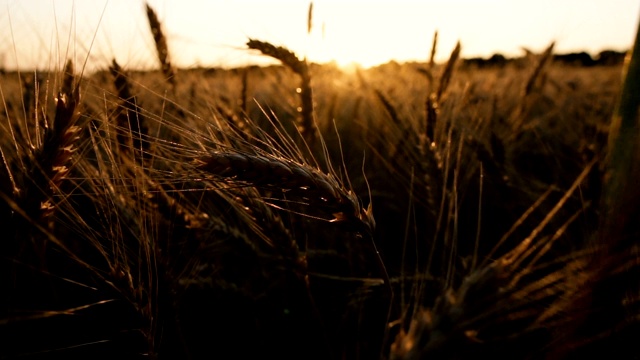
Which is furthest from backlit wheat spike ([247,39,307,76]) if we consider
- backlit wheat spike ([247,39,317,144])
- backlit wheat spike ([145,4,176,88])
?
backlit wheat spike ([145,4,176,88])

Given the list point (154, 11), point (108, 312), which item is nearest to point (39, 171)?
point (108, 312)

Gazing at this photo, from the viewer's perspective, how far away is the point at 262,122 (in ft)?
10.9

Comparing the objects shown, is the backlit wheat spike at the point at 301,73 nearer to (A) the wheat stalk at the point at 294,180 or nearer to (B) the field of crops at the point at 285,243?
(B) the field of crops at the point at 285,243

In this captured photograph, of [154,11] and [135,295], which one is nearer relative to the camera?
[135,295]

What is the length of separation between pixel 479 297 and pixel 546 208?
4.48 feet

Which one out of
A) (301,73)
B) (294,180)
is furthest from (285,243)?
(301,73)

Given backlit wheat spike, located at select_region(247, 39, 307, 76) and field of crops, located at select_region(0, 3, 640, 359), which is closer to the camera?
field of crops, located at select_region(0, 3, 640, 359)

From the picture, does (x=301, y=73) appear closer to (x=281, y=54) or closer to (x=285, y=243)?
(x=281, y=54)

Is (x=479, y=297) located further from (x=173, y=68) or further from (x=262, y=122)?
(x=262, y=122)

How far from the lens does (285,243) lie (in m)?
1.17

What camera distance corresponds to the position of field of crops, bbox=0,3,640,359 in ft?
2.59

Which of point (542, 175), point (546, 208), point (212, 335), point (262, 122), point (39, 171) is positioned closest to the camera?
point (39, 171)

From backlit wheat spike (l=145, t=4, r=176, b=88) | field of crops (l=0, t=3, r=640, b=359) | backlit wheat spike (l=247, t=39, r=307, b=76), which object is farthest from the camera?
backlit wheat spike (l=145, t=4, r=176, b=88)

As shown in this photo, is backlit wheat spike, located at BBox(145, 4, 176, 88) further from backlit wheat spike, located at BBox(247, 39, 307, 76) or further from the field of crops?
backlit wheat spike, located at BBox(247, 39, 307, 76)
